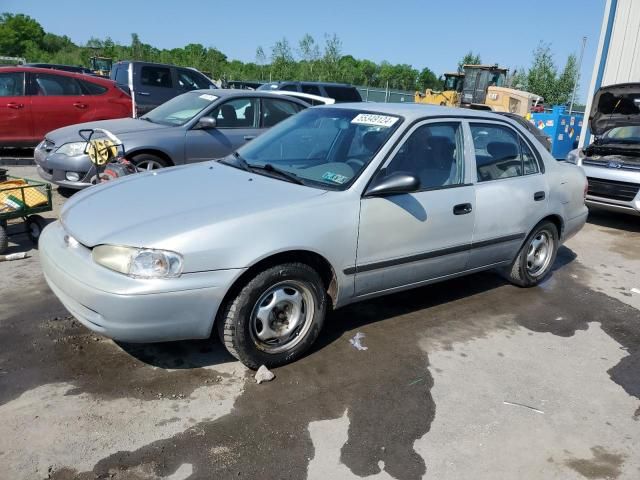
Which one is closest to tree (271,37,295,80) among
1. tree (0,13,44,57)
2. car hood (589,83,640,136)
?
car hood (589,83,640,136)

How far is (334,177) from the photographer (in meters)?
3.67

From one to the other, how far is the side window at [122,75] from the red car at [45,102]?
140 inches

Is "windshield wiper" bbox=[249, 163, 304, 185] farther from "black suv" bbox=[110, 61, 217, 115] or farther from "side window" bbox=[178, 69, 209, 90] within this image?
"side window" bbox=[178, 69, 209, 90]

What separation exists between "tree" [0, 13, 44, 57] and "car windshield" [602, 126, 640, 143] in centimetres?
7150

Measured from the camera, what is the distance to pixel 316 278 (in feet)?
11.3

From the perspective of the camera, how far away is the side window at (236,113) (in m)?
7.35

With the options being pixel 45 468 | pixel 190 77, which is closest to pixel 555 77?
pixel 190 77

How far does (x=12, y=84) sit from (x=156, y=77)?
4.41 metres

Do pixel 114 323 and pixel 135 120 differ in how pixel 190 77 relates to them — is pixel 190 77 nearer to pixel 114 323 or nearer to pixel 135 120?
pixel 135 120

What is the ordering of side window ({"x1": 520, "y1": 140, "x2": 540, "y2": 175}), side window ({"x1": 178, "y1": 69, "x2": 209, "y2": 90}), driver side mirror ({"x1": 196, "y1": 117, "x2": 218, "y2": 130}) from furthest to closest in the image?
side window ({"x1": 178, "y1": 69, "x2": 209, "y2": 90})
driver side mirror ({"x1": 196, "y1": 117, "x2": 218, "y2": 130})
side window ({"x1": 520, "y1": 140, "x2": 540, "y2": 175})

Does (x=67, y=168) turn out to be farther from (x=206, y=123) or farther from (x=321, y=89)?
(x=321, y=89)

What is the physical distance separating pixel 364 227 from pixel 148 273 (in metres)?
1.42

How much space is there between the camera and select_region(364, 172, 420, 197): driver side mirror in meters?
3.54

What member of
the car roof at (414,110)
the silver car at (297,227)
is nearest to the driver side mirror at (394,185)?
the silver car at (297,227)
